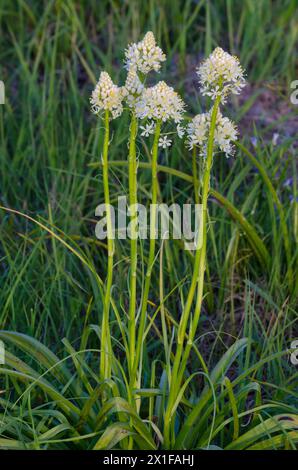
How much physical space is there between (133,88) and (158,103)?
9 cm

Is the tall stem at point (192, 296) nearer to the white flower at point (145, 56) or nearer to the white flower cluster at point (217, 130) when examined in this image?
the white flower cluster at point (217, 130)

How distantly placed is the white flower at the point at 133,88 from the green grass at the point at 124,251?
1.33ft

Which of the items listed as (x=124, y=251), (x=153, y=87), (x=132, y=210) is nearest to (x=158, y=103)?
(x=153, y=87)

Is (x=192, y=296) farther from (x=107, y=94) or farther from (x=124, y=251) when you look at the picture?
(x=124, y=251)

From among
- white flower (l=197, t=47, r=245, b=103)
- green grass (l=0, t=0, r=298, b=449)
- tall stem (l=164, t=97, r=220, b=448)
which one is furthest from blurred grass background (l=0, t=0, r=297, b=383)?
white flower (l=197, t=47, r=245, b=103)

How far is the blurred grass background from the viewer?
281cm

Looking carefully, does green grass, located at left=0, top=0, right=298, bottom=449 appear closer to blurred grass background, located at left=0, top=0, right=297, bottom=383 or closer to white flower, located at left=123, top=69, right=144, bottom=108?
blurred grass background, located at left=0, top=0, right=297, bottom=383

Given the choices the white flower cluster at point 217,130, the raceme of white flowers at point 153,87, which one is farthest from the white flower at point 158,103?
the white flower cluster at point 217,130

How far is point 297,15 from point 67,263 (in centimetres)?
215

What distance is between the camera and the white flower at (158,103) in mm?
1864

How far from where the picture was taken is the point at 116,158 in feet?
11.7

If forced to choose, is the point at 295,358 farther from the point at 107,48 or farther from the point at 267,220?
the point at 107,48

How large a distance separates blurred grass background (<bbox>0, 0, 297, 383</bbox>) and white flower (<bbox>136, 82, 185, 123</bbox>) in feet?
1.51

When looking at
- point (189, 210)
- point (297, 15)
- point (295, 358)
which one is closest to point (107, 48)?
point (297, 15)
